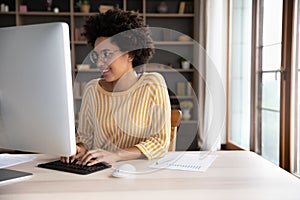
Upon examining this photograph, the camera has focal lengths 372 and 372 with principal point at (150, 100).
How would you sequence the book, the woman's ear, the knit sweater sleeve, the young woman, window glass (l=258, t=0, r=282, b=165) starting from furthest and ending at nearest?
window glass (l=258, t=0, r=282, b=165) < the woman's ear < the young woman < the knit sweater sleeve < the book

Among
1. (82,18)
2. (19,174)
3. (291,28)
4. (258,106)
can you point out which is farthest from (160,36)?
(19,174)

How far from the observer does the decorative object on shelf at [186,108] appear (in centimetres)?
445

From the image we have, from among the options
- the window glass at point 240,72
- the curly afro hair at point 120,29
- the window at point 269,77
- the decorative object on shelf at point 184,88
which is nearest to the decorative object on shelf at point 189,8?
the window glass at point 240,72

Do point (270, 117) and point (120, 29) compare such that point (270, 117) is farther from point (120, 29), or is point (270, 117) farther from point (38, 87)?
point (38, 87)

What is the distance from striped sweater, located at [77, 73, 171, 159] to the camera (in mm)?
1523

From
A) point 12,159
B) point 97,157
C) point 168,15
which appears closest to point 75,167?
point 97,157

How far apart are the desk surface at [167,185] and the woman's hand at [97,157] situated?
86 mm

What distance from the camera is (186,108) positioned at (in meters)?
4.46

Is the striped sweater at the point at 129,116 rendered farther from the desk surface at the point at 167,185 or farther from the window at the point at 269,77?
the window at the point at 269,77

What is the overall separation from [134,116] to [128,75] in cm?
19

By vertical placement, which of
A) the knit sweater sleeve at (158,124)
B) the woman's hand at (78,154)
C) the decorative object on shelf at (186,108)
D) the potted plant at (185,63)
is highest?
the potted plant at (185,63)

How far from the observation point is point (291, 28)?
2623 mm

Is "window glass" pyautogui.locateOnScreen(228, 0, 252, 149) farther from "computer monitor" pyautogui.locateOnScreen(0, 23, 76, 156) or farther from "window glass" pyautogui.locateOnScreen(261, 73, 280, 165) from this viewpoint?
"computer monitor" pyautogui.locateOnScreen(0, 23, 76, 156)

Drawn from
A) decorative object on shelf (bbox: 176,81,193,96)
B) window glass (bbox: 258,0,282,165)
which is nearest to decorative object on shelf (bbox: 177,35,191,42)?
decorative object on shelf (bbox: 176,81,193,96)
